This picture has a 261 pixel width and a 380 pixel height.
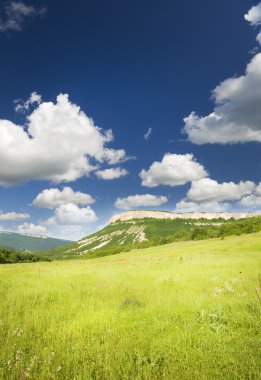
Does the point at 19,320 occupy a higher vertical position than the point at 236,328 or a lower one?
higher

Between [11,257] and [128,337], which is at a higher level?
[128,337]

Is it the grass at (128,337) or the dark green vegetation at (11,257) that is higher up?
the grass at (128,337)

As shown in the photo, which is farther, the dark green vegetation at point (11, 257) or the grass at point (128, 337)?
the dark green vegetation at point (11, 257)

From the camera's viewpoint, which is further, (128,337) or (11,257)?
(11,257)

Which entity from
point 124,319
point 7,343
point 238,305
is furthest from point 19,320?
point 238,305

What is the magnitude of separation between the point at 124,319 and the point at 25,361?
352cm

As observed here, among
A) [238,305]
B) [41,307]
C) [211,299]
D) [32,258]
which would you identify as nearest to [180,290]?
[211,299]

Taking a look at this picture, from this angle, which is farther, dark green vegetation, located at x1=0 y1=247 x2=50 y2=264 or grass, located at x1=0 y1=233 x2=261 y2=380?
dark green vegetation, located at x1=0 y1=247 x2=50 y2=264

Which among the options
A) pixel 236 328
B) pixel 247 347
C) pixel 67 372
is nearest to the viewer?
pixel 67 372

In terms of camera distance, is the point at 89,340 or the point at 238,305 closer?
the point at 89,340

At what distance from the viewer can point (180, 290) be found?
1322 centimetres

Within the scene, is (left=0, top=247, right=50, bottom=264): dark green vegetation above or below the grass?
below

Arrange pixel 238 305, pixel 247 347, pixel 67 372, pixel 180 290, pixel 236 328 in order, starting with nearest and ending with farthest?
pixel 67 372 → pixel 247 347 → pixel 236 328 → pixel 238 305 → pixel 180 290

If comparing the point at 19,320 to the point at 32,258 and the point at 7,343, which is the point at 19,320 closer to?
the point at 7,343
